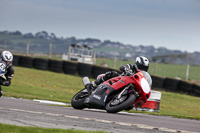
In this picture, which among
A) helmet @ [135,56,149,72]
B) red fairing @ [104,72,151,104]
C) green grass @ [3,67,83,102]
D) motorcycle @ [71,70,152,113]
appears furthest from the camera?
green grass @ [3,67,83,102]

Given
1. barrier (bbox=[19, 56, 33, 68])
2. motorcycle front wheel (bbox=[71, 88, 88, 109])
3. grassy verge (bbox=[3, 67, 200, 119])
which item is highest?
barrier (bbox=[19, 56, 33, 68])

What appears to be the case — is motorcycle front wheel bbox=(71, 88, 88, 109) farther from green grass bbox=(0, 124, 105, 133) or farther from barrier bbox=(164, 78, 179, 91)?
barrier bbox=(164, 78, 179, 91)

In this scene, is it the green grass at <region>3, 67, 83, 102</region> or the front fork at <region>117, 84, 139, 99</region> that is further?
the green grass at <region>3, 67, 83, 102</region>

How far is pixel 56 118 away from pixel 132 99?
1.96m

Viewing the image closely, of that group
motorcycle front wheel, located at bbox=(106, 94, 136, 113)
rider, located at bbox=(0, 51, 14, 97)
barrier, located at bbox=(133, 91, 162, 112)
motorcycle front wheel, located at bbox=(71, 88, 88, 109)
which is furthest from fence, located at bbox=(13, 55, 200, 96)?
motorcycle front wheel, located at bbox=(106, 94, 136, 113)

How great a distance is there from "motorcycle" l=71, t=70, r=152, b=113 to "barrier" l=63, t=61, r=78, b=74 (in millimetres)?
16293

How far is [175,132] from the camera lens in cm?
658

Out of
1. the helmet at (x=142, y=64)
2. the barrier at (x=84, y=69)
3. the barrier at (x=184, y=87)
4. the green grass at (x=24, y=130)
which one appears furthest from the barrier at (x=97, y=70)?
the green grass at (x=24, y=130)

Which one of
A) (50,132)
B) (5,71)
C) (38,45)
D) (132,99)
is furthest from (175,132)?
(38,45)

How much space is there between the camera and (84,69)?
24781 millimetres

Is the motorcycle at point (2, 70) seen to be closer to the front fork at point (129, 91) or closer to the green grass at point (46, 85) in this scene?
the front fork at point (129, 91)

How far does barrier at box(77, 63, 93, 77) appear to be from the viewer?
24.5 meters

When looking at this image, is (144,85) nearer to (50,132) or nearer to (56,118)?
(56,118)

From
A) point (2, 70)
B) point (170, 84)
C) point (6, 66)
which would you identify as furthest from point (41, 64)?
point (2, 70)
